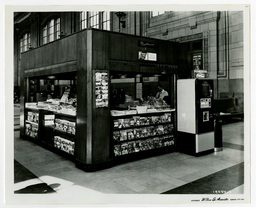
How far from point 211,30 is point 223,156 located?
707 cm

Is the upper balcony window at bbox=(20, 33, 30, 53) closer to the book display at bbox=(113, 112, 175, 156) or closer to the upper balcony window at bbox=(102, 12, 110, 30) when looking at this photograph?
the upper balcony window at bbox=(102, 12, 110, 30)

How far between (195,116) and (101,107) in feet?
7.96

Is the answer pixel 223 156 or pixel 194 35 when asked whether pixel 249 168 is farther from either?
pixel 194 35

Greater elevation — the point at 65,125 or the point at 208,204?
the point at 65,125

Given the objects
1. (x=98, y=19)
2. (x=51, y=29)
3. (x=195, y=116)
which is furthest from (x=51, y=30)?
(x=195, y=116)

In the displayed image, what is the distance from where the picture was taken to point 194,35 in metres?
11.6

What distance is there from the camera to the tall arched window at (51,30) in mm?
20141

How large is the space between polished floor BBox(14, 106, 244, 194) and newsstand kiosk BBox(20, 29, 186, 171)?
0.31 meters

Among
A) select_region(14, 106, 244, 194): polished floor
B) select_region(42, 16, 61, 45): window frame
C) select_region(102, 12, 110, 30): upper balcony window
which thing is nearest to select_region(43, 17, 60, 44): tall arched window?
select_region(42, 16, 61, 45): window frame

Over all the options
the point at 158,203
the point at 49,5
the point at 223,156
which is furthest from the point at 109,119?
the point at 223,156

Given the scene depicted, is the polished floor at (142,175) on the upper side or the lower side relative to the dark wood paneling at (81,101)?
lower

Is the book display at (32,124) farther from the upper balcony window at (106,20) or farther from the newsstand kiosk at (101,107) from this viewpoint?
the upper balcony window at (106,20)

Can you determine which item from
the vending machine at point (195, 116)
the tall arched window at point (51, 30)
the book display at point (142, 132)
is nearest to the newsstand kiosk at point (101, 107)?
the book display at point (142, 132)

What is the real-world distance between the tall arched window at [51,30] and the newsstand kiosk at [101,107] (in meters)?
13.9
